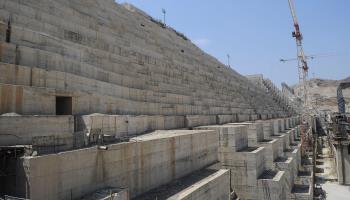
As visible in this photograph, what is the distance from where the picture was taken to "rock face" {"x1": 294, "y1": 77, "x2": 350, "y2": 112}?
115 m

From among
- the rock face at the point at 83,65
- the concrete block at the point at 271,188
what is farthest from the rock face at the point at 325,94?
the rock face at the point at 83,65

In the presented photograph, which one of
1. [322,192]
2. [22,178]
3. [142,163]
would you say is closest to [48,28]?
[142,163]

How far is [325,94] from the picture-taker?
125m

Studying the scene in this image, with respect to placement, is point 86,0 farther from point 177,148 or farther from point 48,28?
point 177,148

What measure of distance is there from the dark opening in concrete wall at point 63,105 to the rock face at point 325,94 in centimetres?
11244

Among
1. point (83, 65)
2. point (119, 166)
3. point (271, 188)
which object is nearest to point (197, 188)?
point (119, 166)

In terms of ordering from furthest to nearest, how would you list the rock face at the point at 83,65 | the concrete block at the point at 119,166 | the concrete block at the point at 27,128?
the rock face at the point at 83,65 → the concrete block at the point at 27,128 → the concrete block at the point at 119,166

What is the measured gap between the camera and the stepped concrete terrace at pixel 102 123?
7504mm

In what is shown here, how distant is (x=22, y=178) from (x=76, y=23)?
9649 millimetres

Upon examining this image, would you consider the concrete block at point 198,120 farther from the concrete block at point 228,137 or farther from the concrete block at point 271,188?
the concrete block at point 271,188

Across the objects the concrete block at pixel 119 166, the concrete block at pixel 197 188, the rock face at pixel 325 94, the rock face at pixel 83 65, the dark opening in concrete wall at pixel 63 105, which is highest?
the rock face at pixel 325 94

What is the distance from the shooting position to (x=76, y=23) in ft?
47.9

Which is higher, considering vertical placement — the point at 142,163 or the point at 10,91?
the point at 10,91

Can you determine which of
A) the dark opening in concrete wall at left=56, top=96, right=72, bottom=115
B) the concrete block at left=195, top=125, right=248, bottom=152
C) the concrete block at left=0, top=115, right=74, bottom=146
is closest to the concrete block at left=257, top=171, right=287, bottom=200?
the concrete block at left=195, top=125, right=248, bottom=152
